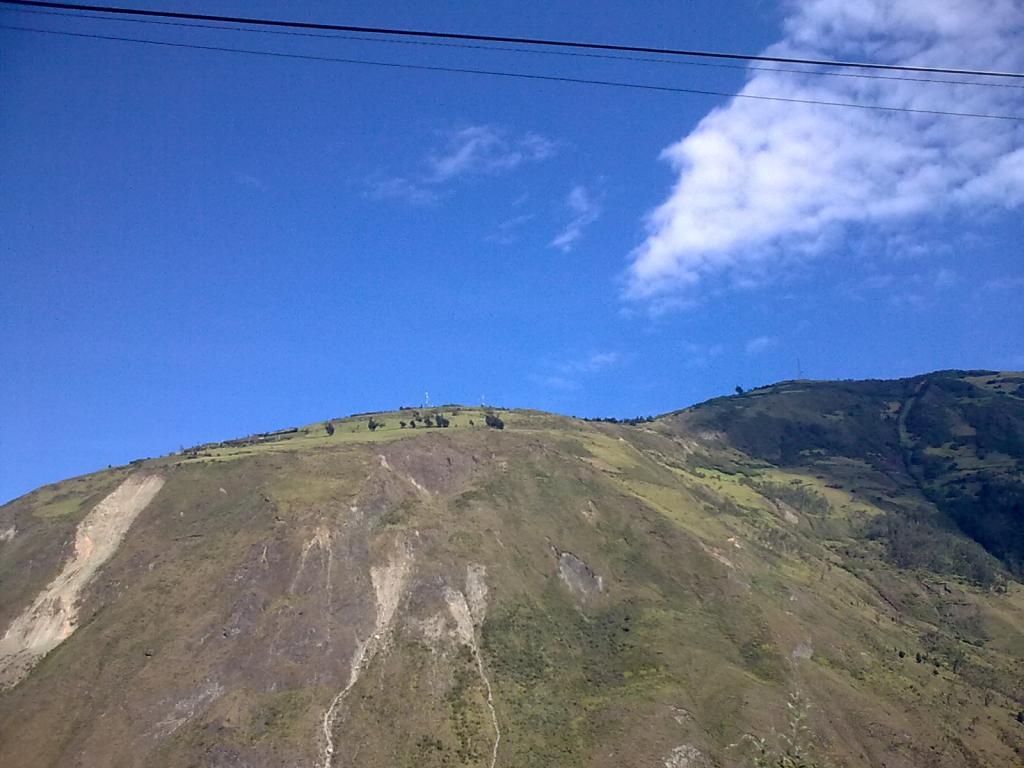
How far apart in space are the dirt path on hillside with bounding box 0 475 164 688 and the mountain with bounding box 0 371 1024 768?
259 millimetres

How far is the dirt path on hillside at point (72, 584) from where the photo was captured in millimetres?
71312

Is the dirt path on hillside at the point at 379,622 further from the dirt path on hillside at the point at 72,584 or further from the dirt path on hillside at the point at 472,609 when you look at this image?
the dirt path on hillside at the point at 72,584

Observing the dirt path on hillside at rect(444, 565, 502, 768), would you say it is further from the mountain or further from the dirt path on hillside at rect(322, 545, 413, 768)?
the dirt path on hillside at rect(322, 545, 413, 768)

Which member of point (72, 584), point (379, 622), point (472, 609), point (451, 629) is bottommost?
point (451, 629)

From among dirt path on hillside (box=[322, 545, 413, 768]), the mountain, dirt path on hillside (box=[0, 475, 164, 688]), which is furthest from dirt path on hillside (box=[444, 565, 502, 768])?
dirt path on hillside (box=[0, 475, 164, 688])

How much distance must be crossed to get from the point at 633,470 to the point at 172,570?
214 feet

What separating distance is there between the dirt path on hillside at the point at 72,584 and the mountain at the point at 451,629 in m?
0.26

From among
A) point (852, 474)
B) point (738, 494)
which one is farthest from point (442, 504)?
point (852, 474)

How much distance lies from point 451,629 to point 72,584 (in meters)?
39.0

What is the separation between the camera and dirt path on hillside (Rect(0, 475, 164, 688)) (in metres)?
71.3

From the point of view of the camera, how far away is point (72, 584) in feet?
255

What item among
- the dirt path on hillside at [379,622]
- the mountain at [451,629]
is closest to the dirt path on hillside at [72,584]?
the mountain at [451,629]

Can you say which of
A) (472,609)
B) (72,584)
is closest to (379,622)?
(472,609)

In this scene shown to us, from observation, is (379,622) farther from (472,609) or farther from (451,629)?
(472,609)
